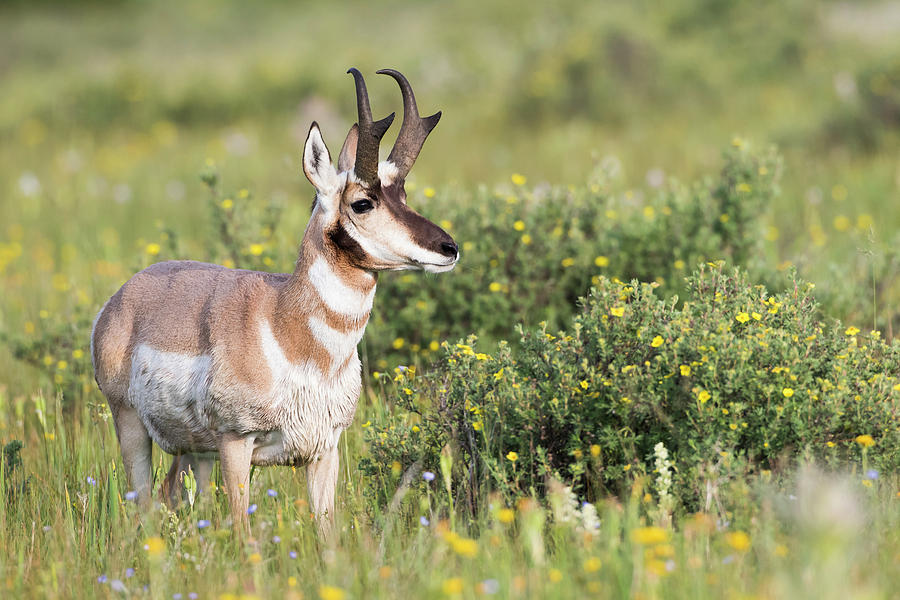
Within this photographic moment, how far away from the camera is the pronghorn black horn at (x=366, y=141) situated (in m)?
4.16

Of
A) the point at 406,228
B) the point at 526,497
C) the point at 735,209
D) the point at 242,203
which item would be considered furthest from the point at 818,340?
the point at 242,203

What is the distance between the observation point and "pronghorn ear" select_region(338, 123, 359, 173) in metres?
4.46

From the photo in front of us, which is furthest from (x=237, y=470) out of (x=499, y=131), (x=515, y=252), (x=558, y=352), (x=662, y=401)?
(x=499, y=131)

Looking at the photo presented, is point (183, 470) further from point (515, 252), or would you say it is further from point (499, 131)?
point (499, 131)

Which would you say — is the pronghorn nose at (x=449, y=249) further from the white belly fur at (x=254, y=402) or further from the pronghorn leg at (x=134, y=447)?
the pronghorn leg at (x=134, y=447)

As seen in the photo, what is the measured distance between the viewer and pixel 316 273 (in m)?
4.39

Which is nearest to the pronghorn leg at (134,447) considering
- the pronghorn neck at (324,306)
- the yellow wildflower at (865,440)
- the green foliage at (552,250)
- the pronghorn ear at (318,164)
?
the pronghorn neck at (324,306)

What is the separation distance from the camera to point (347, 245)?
4324 millimetres

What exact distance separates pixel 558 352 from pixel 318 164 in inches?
50.5

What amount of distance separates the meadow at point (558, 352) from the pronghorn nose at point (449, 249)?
0.49 meters

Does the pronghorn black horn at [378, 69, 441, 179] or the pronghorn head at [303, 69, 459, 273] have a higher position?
the pronghorn black horn at [378, 69, 441, 179]

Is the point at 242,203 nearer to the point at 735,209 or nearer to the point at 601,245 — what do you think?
the point at 601,245

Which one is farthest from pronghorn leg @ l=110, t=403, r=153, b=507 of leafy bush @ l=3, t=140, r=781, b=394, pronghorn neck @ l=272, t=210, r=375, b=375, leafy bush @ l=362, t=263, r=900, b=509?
leafy bush @ l=3, t=140, r=781, b=394

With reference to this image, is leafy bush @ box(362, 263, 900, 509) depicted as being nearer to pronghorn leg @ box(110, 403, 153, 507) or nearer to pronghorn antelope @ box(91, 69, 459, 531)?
pronghorn antelope @ box(91, 69, 459, 531)
